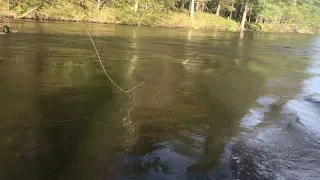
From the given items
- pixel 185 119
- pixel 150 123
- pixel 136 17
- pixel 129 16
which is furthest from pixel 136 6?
pixel 150 123

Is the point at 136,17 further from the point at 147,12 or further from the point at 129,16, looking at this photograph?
the point at 147,12

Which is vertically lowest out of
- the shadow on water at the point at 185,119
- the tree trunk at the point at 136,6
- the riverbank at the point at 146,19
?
the shadow on water at the point at 185,119

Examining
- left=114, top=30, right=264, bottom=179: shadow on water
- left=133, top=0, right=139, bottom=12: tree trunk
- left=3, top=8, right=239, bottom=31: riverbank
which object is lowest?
left=114, top=30, right=264, bottom=179: shadow on water

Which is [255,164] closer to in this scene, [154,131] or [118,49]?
[154,131]

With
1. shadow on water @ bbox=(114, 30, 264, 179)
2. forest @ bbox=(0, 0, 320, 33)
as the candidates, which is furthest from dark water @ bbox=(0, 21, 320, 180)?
forest @ bbox=(0, 0, 320, 33)

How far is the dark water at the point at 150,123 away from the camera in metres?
6.01

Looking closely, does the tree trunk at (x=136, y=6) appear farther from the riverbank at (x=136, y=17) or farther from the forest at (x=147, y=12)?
the riverbank at (x=136, y=17)

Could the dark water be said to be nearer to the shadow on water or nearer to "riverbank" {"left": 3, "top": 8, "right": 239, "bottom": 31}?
the shadow on water

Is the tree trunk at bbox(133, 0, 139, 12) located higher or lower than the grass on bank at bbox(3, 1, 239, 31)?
higher

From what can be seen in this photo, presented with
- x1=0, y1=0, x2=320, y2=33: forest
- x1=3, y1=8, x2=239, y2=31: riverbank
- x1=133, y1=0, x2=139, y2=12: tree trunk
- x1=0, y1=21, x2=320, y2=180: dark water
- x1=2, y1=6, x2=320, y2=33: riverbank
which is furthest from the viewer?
x1=133, y1=0, x2=139, y2=12: tree trunk

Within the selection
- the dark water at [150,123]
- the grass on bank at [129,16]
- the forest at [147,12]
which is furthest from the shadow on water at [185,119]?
the grass on bank at [129,16]

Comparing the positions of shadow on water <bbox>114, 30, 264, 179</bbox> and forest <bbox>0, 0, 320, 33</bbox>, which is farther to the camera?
forest <bbox>0, 0, 320, 33</bbox>

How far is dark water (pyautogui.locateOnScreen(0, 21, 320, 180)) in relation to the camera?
6008 mm

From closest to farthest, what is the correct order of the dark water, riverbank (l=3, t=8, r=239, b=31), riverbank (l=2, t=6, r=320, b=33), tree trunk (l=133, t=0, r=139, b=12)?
the dark water < riverbank (l=2, t=6, r=320, b=33) < riverbank (l=3, t=8, r=239, b=31) < tree trunk (l=133, t=0, r=139, b=12)
